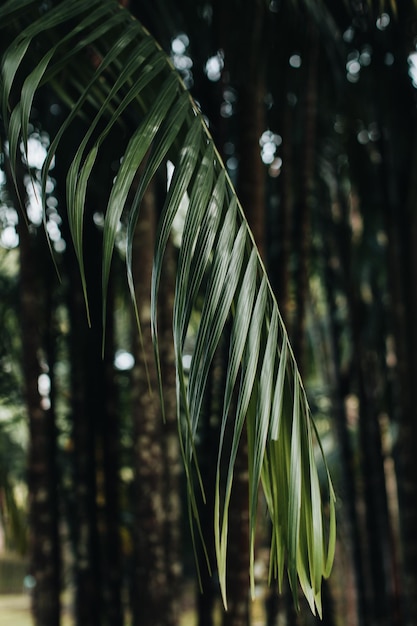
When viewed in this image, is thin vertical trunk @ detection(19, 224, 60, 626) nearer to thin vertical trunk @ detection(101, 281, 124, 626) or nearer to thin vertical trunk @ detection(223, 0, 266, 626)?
thin vertical trunk @ detection(101, 281, 124, 626)

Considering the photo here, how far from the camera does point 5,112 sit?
0.89m

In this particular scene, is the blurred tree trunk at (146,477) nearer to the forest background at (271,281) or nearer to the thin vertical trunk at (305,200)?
the forest background at (271,281)

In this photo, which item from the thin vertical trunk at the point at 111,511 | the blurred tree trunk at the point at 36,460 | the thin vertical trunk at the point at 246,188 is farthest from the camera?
the thin vertical trunk at the point at 111,511

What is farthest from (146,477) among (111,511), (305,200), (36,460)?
(305,200)

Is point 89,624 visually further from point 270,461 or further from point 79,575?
point 270,461

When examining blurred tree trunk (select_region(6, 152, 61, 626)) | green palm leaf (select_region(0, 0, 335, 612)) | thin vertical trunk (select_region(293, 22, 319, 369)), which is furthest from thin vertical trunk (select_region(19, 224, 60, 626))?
green palm leaf (select_region(0, 0, 335, 612))

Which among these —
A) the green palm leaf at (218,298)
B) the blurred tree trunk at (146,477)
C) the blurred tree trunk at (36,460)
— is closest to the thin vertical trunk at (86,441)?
the blurred tree trunk at (36,460)

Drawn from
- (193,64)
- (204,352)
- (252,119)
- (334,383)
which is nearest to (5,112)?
(204,352)

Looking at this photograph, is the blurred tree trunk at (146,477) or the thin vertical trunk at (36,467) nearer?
the blurred tree trunk at (146,477)

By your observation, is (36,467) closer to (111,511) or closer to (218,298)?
(111,511)

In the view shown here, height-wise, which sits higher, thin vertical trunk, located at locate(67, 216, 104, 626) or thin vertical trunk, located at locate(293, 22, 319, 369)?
thin vertical trunk, located at locate(293, 22, 319, 369)

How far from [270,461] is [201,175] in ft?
1.13

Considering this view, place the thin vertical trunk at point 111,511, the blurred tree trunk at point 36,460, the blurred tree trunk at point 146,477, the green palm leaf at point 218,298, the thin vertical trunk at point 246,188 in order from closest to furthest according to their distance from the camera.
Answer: the green palm leaf at point 218,298 → the thin vertical trunk at point 246,188 → the blurred tree trunk at point 146,477 → the blurred tree trunk at point 36,460 → the thin vertical trunk at point 111,511

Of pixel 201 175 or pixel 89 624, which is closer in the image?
pixel 201 175
